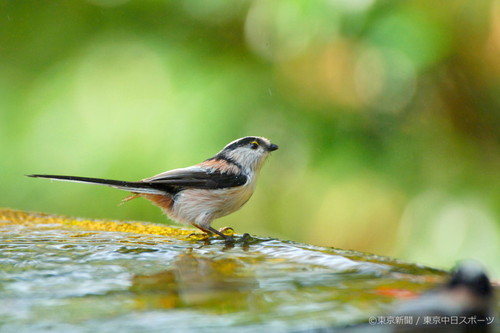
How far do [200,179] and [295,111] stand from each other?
119cm

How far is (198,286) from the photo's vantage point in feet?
6.35

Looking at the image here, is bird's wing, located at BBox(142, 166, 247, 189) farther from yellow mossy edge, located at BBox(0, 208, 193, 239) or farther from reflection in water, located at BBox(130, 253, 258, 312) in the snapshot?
reflection in water, located at BBox(130, 253, 258, 312)

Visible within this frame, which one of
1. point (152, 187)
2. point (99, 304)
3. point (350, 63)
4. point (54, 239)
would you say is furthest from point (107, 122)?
point (99, 304)

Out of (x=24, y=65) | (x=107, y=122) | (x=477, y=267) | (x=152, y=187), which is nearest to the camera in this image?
(x=477, y=267)

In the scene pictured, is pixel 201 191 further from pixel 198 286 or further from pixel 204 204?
pixel 198 286

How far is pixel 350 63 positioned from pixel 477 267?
2.74m

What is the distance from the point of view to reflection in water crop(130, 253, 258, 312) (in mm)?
1754

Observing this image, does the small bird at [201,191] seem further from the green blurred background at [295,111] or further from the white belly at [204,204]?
the green blurred background at [295,111]

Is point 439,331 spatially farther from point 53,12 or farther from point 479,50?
point 53,12

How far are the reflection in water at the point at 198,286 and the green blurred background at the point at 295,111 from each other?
2128 mm

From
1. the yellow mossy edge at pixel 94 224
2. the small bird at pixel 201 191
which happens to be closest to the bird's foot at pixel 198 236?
the yellow mossy edge at pixel 94 224

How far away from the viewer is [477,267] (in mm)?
1705

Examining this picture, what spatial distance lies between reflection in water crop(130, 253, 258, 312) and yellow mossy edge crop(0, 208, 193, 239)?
0.83 metres

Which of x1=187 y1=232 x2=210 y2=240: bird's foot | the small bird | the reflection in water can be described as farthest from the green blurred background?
the reflection in water
